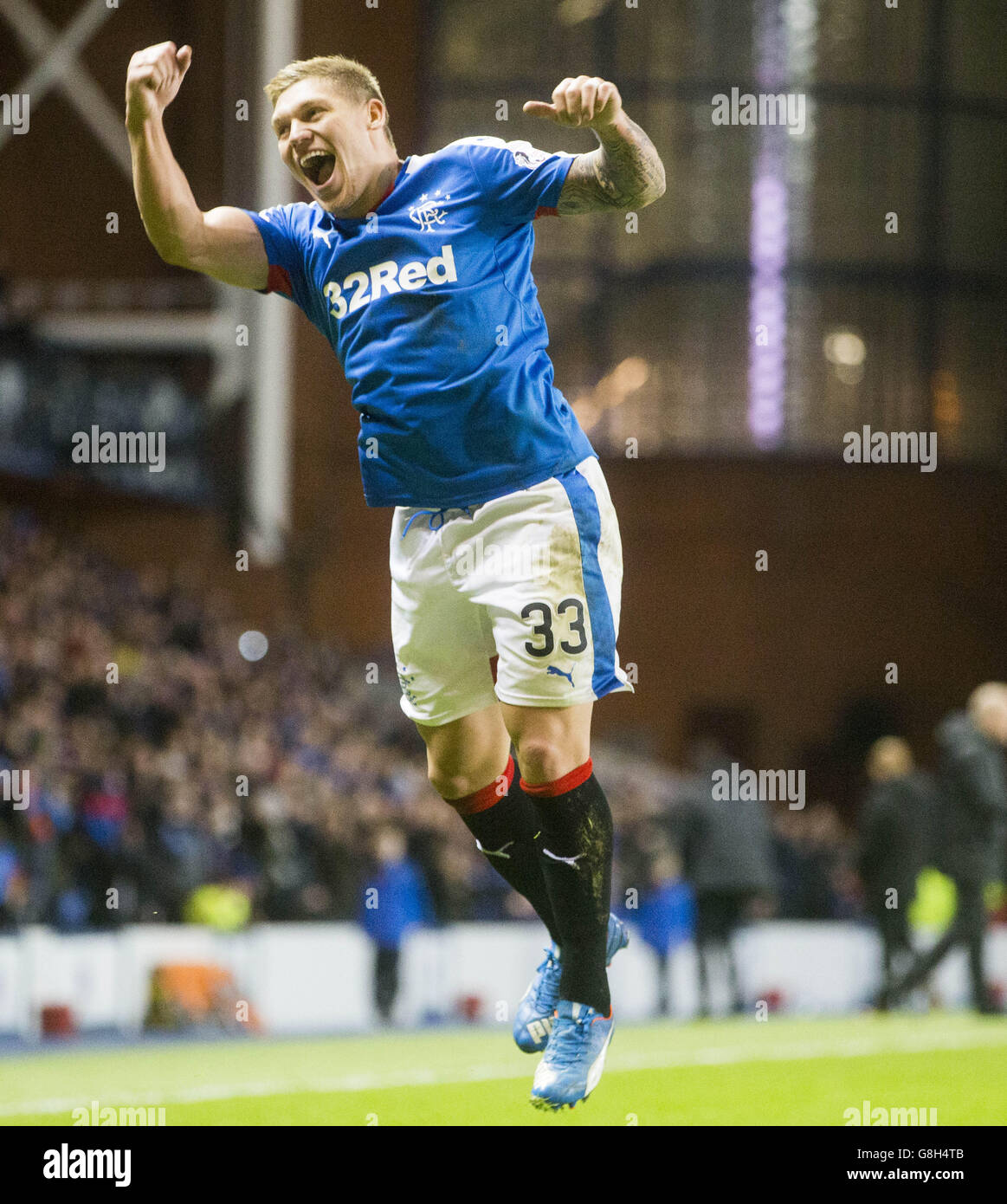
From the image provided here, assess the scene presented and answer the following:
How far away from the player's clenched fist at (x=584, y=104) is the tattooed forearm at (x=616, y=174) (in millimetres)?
37

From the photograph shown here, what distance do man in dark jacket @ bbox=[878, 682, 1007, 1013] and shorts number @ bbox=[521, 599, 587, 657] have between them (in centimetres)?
725

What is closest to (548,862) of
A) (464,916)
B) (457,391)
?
(457,391)

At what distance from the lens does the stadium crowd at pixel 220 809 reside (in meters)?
11.9

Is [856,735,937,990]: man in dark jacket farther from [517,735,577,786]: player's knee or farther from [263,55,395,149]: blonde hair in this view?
[263,55,395,149]: blonde hair

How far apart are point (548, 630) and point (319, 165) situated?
1387mm

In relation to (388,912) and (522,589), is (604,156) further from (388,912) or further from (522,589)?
(388,912)

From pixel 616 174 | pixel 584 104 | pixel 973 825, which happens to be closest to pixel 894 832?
pixel 973 825

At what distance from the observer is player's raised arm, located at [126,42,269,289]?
4398 mm

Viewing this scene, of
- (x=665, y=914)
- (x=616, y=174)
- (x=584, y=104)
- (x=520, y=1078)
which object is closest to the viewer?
(x=584, y=104)

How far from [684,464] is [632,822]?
10.1 meters

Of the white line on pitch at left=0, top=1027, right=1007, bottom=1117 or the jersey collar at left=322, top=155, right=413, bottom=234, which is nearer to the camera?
the jersey collar at left=322, top=155, right=413, bottom=234

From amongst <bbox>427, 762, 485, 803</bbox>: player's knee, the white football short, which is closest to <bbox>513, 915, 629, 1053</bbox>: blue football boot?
<bbox>427, 762, 485, 803</bbox>: player's knee

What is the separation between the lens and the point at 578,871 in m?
4.58

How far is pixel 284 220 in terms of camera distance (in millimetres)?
4797
